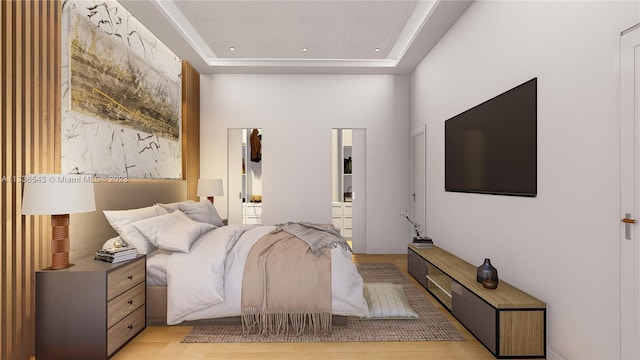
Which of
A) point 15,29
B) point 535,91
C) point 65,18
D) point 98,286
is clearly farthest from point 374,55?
point 98,286

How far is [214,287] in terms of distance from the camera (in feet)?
7.97

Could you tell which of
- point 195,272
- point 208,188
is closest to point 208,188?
point 208,188

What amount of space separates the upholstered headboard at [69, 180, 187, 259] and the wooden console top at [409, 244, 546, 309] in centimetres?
290

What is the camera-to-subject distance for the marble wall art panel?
8.48 feet

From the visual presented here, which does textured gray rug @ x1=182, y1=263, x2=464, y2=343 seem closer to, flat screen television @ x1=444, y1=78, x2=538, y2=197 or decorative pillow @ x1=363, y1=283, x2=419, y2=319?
decorative pillow @ x1=363, y1=283, x2=419, y2=319

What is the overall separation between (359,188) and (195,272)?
325 cm

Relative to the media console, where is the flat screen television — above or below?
above

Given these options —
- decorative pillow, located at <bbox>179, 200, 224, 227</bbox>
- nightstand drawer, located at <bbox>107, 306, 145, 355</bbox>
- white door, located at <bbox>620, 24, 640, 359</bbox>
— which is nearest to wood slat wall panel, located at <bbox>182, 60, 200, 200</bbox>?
decorative pillow, located at <bbox>179, 200, 224, 227</bbox>

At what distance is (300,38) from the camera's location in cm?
398

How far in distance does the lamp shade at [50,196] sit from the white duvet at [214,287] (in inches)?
32.5

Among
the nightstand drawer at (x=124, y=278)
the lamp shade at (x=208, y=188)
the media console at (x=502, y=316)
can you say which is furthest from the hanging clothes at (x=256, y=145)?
the media console at (x=502, y=316)

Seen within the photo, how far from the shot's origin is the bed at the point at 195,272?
245cm

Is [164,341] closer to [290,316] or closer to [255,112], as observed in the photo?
[290,316]

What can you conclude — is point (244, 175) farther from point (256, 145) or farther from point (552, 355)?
point (552, 355)
